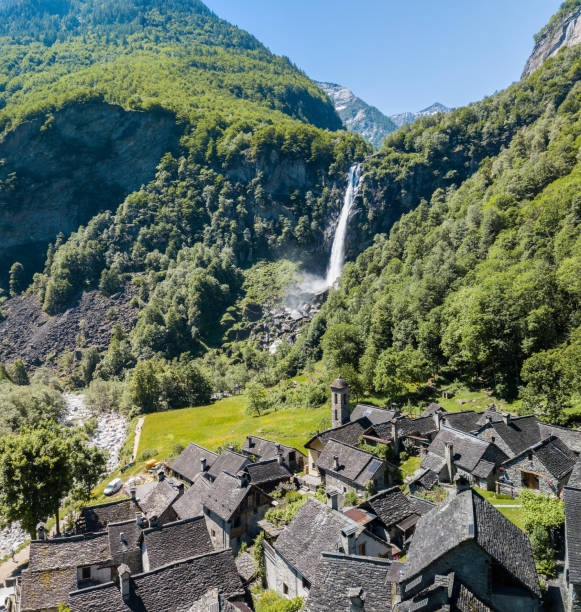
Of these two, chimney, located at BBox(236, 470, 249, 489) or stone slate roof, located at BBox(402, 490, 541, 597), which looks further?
chimney, located at BBox(236, 470, 249, 489)

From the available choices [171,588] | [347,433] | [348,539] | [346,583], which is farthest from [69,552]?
[347,433]

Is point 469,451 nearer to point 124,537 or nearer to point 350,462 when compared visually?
point 350,462

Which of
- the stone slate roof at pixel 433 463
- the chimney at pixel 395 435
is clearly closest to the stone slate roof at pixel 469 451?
the stone slate roof at pixel 433 463

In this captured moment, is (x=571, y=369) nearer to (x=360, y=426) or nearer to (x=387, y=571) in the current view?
(x=360, y=426)

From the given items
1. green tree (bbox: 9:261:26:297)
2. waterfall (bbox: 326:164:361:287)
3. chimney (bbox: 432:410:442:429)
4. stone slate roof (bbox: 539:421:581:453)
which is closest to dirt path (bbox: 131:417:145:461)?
chimney (bbox: 432:410:442:429)

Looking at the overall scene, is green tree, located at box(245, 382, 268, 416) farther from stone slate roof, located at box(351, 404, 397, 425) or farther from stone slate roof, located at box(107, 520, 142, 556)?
stone slate roof, located at box(107, 520, 142, 556)

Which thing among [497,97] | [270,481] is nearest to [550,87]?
[497,97]
